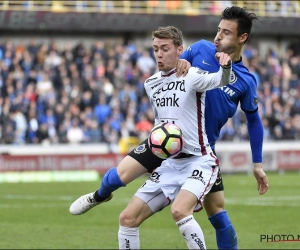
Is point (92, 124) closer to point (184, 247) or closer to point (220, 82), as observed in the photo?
point (184, 247)

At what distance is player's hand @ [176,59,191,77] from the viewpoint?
8.39 metres

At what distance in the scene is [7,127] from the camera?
959 inches

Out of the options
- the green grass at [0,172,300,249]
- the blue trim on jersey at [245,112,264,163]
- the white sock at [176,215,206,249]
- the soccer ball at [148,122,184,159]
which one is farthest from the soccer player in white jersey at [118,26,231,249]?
the green grass at [0,172,300,249]

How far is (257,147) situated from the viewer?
927 cm

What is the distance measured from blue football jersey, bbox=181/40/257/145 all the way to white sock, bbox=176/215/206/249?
109cm

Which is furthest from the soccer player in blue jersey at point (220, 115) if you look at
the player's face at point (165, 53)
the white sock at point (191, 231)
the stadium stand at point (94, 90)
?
the stadium stand at point (94, 90)

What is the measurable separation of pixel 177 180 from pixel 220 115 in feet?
3.01

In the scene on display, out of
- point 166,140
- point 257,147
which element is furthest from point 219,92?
point 166,140

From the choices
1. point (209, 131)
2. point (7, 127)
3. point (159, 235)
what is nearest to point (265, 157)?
point (7, 127)

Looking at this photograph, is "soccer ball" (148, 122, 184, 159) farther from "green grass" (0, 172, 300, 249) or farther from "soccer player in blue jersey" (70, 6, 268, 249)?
"green grass" (0, 172, 300, 249)

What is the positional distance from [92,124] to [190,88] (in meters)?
17.3

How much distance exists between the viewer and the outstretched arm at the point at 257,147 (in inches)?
360

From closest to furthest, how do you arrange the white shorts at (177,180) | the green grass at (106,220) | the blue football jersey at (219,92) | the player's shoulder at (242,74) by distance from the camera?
the white shorts at (177,180) → the blue football jersey at (219,92) → the player's shoulder at (242,74) → the green grass at (106,220)

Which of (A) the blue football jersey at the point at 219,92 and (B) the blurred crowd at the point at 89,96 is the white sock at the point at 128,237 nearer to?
(A) the blue football jersey at the point at 219,92
